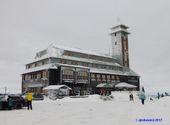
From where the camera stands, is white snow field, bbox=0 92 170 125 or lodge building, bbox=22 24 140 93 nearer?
white snow field, bbox=0 92 170 125

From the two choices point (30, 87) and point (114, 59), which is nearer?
point (30, 87)

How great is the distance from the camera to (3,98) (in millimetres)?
20812

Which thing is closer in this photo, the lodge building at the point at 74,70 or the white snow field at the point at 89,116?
the white snow field at the point at 89,116

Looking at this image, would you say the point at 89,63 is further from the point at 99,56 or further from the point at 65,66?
the point at 65,66

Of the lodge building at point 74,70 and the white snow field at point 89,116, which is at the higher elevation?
the lodge building at point 74,70

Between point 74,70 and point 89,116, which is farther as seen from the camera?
point 74,70

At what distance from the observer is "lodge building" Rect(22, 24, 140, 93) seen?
54.9 m

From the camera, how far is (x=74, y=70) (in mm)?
57281

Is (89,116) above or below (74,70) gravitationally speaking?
below

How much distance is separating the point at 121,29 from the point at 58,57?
1336 inches

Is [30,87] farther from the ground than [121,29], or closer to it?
closer to it

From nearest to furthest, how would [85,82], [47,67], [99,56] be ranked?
[47,67]
[85,82]
[99,56]

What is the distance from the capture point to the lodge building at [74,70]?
5494 cm

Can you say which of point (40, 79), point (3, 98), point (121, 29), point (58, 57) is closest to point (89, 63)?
point (58, 57)
